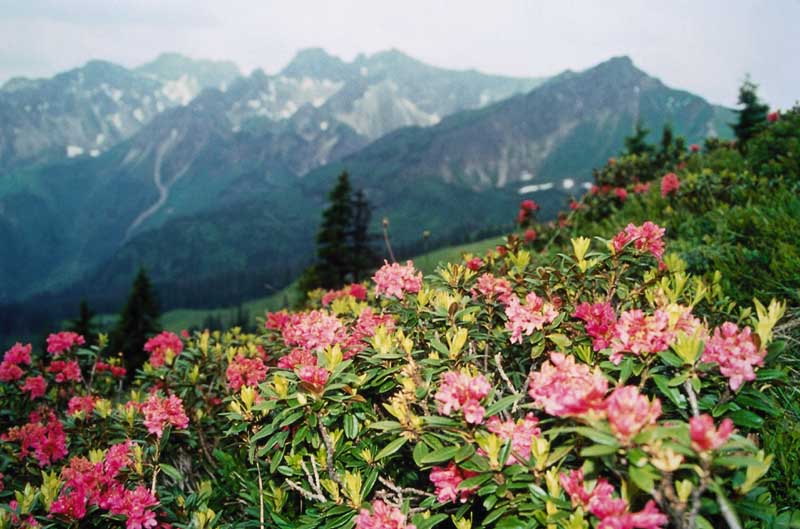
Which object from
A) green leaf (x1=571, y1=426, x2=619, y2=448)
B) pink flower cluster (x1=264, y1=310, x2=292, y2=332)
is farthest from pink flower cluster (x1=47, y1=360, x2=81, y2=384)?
green leaf (x1=571, y1=426, x2=619, y2=448)

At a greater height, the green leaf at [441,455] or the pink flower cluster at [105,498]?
the green leaf at [441,455]

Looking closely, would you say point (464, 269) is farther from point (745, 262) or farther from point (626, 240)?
point (745, 262)

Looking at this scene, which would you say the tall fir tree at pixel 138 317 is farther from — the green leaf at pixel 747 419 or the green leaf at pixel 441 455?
the green leaf at pixel 747 419

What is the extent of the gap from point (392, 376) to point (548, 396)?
937mm

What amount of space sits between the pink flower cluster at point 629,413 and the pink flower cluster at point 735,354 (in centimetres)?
52

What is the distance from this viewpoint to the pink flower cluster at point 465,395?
6.35 ft

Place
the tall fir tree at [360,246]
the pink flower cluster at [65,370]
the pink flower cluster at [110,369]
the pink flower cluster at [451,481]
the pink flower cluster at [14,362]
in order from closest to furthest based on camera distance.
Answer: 1. the pink flower cluster at [451,481]
2. the pink flower cluster at [14,362]
3. the pink flower cluster at [65,370]
4. the pink flower cluster at [110,369]
5. the tall fir tree at [360,246]

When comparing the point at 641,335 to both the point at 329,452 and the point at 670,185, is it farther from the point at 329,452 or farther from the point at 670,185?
the point at 670,185

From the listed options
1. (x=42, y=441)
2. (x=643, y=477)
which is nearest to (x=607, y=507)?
(x=643, y=477)

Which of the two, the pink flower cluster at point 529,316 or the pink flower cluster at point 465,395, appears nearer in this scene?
the pink flower cluster at point 465,395

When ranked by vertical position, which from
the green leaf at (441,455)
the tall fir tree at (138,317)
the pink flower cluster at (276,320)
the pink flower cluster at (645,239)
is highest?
the pink flower cluster at (645,239)

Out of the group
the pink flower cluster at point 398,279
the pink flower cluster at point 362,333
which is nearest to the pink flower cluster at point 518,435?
the pink flower cluster at point 362,333

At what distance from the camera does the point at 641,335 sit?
1997mm

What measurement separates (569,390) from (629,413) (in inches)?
8.0
